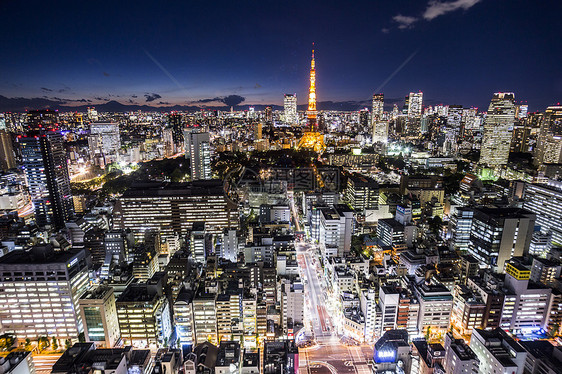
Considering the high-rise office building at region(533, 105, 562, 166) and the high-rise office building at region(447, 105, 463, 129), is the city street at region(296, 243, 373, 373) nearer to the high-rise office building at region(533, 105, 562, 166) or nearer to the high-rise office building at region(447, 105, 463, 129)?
the high-rise office building at region(533, 105, 562, 166)

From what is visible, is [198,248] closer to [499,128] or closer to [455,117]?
[499,128]

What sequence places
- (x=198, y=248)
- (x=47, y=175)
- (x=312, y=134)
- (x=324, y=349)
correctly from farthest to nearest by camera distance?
(x=312, y=134) < (x=47, y=175) < (x=198, y=248) < (x=324, y=349)

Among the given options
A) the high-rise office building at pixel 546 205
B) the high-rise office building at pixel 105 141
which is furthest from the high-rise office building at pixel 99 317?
the high-rise office building at pixel 105 141

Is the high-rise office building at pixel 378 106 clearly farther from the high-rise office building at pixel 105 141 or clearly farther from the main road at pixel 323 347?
the main road at pixel 323 347

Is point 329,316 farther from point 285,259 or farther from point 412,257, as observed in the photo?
point 412,257

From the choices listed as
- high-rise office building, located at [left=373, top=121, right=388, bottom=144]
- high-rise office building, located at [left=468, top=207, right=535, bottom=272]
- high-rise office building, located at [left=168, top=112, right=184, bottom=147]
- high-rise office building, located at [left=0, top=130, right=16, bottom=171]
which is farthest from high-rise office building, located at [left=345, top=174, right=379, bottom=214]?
high-rise office building, located at [left=0, top=130, right=16, bottom=171]

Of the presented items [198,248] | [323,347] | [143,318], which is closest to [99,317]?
[143,318]

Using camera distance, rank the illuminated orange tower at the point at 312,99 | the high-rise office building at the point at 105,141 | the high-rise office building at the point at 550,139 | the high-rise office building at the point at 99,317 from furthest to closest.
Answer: the illuminated orange tower at the point at 312,99 < the high-rise office building at the point at 105,141 < the high-rise office building at the point at 550,139 < the high-rise office building at the point at 99,317
